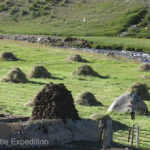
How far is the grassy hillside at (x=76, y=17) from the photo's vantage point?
323 feet

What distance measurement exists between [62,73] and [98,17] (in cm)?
5792

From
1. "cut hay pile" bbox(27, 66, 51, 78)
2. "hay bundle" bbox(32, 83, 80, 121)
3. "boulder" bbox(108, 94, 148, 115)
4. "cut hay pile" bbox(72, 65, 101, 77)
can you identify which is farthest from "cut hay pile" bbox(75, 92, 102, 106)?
"cut hay pile" bbox(72, 65, 101, 77)

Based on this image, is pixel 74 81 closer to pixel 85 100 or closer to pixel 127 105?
pixel 85 100

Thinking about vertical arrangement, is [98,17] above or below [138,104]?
above

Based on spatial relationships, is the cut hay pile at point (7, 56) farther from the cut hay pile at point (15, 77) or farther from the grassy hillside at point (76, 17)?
the grassy hillside at point (76, 17)

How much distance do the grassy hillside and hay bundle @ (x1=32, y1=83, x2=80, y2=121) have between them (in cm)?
7400

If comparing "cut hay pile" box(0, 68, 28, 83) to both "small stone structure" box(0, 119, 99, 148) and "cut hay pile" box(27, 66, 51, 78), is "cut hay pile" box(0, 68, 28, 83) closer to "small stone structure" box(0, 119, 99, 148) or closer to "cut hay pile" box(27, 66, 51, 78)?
"cut hay pile" box(27, 66, 51, 78)

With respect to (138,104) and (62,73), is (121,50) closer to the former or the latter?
(62,73)

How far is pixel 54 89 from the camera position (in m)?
20.3

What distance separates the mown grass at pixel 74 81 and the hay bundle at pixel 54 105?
7102 mm

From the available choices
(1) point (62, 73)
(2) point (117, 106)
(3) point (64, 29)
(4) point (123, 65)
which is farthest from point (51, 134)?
(3) point (64, 29)

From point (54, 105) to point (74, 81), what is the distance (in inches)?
992

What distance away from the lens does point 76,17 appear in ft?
355

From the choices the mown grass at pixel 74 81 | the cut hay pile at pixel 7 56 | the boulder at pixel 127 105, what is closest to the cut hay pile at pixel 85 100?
the mown grass at pixel 74 81
